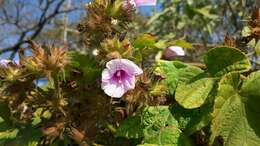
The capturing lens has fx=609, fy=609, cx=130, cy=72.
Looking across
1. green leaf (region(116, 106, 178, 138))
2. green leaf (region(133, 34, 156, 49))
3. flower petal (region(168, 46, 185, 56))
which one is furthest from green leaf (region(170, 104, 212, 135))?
flower petal (region(168, 46, 185, 56))

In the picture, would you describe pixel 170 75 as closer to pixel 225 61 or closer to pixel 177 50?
pixel 225 61

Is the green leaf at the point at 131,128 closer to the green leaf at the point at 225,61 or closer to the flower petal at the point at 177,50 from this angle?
the green leaf at the point at 225,61

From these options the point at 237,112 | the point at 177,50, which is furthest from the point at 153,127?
the point at 177,50

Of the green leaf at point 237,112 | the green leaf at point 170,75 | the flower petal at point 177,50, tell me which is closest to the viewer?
the green leaf at point 237,112

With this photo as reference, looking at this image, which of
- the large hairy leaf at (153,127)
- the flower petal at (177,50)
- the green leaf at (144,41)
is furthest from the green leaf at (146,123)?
the flower petal at (177,50)

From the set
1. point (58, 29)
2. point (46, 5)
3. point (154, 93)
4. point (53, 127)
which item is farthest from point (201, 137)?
point (58, 29)

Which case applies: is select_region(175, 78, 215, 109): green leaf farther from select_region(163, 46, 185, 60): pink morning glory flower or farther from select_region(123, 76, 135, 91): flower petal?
select_region(163, 46, 185, 60): pink morning glory flower
